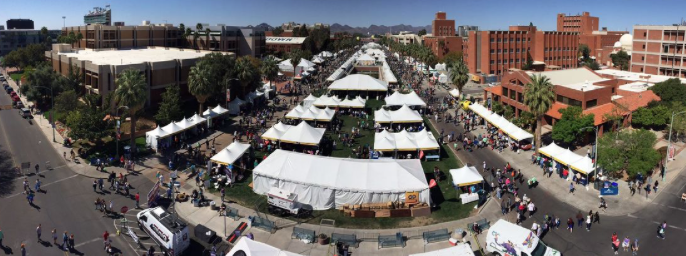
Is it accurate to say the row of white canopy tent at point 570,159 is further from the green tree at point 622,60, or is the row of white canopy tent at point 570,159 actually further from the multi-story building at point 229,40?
the green tree at point 622,60

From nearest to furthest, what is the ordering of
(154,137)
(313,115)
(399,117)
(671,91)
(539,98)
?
(539,98) → (154,137) → (399,117) → (313,115) → (671,91)

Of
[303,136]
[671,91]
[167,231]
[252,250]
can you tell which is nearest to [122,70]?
[303,136]

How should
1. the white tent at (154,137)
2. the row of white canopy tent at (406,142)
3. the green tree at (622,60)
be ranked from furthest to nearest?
the green tree at (622,60) → the white tent at (154,137) → the row of white canopy tent at (406,142)

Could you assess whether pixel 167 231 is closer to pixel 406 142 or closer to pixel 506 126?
pixel 406 142

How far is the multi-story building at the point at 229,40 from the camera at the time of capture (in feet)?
368

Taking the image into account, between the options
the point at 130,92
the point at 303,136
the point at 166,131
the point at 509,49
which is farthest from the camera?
the point at 509,49

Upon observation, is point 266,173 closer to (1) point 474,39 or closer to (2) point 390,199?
(2) point 390,199

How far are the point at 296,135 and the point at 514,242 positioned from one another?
2628 centimetres

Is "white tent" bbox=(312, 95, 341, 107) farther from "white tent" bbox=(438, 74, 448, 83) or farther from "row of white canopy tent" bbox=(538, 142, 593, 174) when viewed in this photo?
"white tent" bbox=(438, 74, 448, 83)

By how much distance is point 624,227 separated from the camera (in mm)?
29438

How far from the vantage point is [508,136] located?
162ft

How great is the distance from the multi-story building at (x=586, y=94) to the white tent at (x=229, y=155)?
38547mm

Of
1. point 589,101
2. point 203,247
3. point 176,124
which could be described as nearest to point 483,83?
point 589,101

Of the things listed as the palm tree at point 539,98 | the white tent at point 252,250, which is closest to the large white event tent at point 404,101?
the palm tree at point 539,98
